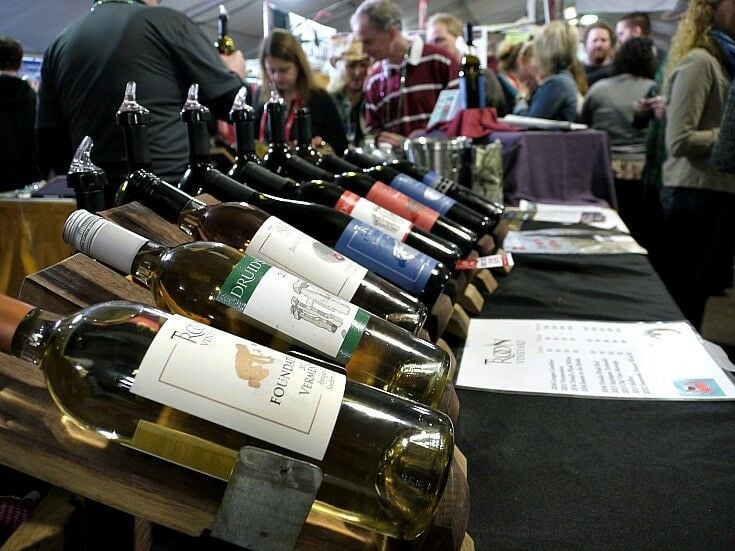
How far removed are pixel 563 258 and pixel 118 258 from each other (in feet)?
3.16

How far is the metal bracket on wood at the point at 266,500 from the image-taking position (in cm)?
35

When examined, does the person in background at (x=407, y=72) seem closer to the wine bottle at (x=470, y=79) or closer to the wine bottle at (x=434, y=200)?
the wine bottle at (x=470, y=79)

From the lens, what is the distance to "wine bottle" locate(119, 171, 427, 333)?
56 cm

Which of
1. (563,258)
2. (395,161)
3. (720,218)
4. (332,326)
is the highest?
(332,326)

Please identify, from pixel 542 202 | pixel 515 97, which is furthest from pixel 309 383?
pixel 515 97

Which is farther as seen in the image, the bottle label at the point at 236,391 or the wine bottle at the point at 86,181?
the wine bottle at the point at 86,181

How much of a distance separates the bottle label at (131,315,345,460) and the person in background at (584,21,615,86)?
3.09m

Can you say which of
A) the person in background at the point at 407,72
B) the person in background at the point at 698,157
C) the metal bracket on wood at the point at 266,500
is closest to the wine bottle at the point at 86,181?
the metal bracket on wood at the point at 266,500

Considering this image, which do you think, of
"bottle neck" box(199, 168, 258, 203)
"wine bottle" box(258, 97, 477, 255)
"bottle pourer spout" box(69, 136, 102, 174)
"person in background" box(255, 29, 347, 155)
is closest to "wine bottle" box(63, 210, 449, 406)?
"bottle pourer spout" box(69, 136, 102, 174)

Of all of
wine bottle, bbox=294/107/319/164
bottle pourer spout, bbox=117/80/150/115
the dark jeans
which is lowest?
the dark jeans

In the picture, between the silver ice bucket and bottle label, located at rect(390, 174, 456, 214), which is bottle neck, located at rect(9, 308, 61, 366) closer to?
bottle label, located at rect(390, 174, 456, 214)

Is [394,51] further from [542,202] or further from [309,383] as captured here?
[309,383]

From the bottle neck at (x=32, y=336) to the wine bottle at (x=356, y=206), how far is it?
42cm

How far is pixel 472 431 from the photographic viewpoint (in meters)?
0.63
